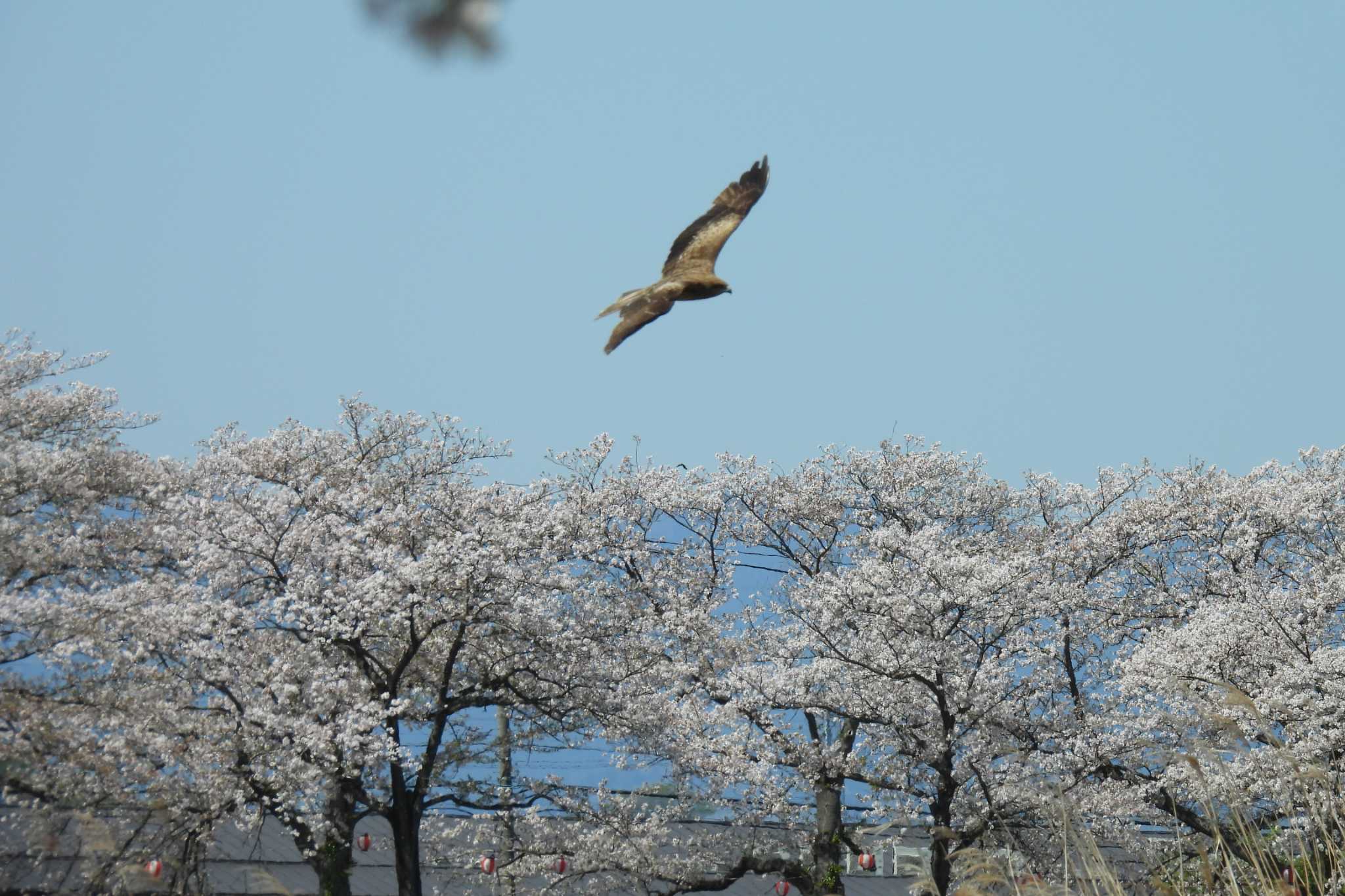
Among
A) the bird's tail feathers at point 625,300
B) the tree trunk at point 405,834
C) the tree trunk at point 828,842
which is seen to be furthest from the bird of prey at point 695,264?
the tree trunk at point 828,842

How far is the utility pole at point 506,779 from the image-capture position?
1623cm

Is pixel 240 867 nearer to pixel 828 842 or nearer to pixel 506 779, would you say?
pixel 506 779

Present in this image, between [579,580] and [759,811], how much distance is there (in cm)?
448

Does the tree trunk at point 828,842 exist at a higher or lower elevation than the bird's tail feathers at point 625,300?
lower

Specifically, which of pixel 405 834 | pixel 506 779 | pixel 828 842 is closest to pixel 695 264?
pixel 405 834

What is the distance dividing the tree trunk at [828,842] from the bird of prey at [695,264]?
982cm

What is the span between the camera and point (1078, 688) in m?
18.5

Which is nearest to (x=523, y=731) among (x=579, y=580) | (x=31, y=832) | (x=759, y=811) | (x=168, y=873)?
(x=579, y=580)

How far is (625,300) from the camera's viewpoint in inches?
328

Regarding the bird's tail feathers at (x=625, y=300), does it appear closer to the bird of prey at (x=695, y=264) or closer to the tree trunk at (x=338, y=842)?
the bird of prey at (x=695, y=264)

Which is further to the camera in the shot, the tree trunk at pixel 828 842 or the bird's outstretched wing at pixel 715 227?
the tree trunk at pixel 828 842

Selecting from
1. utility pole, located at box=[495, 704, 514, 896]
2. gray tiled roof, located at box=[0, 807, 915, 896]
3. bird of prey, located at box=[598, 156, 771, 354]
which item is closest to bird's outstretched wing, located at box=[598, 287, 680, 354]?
bird of prey, located at box=[598, 156, 771, 354]

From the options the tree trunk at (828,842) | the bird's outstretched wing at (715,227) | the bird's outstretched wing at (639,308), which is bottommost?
the tree trunk at (828,842)

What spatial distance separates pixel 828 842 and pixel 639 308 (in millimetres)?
11038
